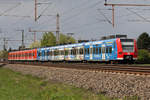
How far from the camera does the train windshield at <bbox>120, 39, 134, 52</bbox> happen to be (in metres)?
26.9

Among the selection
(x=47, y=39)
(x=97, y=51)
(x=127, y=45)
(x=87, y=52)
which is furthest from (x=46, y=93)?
(x=47, y=39)

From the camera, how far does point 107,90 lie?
14.1 meters

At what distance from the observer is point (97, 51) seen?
1197 inches

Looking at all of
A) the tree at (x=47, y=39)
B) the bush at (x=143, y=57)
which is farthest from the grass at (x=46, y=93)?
the tree at (x=47, y=39)

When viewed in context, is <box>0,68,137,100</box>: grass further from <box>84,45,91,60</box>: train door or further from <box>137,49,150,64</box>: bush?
<box>137,49,150,64</box>: bush

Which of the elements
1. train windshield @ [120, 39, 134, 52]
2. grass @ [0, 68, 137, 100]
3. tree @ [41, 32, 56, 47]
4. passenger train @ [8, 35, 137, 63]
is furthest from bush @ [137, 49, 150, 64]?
tree @ [41, 32, 56, 47]

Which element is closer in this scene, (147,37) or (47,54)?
(47,54)

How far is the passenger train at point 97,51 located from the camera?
88.0 ft

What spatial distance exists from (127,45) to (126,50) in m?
0.63

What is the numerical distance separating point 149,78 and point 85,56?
1995 centimetres

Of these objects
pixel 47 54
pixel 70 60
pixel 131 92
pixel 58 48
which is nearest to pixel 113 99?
pixel 131 92

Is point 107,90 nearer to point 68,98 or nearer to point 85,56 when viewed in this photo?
point 68,98

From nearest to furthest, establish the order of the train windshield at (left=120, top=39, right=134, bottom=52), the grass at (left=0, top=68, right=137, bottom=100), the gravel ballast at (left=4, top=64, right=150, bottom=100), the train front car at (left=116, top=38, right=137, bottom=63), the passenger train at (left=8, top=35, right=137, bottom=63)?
the gravel ballast at (left=4, top=64, right=150, bottom=100)
the grass at (left=0, top=68, right=137, bottom=100)
the train front car at (left=116, top=38, right=137, bottom=63)
the passenger train at (left=8, top=35, right=137, bottom=63)
the train windshield at (left=120, top=39, right=134, bottom=52)

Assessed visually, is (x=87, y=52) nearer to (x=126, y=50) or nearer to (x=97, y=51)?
(x=97, y=51)
